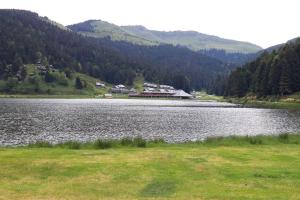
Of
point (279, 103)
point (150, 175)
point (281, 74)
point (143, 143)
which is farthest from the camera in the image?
point (281, 74)

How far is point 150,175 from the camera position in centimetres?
2523

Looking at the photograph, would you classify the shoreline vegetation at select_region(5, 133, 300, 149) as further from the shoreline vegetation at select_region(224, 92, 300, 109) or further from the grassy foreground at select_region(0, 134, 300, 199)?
the shoreline vegetation at select_region(224, 92, 300, 109)

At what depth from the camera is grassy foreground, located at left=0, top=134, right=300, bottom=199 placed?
21.6 meters

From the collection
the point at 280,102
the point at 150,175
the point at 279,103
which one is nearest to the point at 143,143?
the point at 150,175

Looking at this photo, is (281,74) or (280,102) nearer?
(280,102)

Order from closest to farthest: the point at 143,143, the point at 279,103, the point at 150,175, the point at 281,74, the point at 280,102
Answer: the point at 150,175
the point at 143,143
the point at 279,103
the point at 280,102
the point at 281,74

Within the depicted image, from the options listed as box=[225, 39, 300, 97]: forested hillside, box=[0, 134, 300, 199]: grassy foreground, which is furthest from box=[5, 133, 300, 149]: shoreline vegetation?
box=[225, 39, 300, 97]: forested hillside

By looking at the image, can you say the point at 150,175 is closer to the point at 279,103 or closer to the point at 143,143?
the point at 143,143

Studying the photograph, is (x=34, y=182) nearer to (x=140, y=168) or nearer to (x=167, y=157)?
(x=140, y=168)

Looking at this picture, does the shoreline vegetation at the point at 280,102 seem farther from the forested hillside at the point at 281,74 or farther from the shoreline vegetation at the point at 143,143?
the shoreline vegetation at the point at 143,143

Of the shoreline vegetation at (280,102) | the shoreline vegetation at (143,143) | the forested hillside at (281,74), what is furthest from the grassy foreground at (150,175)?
the forested hillside at (281,74)

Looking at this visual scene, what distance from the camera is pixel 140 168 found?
27.0m

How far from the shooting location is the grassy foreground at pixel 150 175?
21.6m

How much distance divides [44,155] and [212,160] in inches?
462
